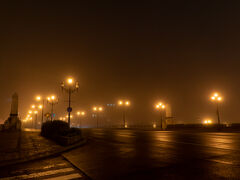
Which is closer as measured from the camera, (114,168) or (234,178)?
(234,178)

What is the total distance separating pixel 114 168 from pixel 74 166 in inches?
68.6

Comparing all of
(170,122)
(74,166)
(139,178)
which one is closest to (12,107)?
(170,122)

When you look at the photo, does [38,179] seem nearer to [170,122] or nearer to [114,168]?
[114,168]

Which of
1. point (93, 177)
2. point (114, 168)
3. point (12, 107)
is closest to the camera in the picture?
point (93, 177)

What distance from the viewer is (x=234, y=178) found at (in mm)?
5141

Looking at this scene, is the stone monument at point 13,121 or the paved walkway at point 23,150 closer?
the paved walkway at point 23,150

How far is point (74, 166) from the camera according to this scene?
23.5ft

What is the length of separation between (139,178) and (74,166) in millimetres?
3051

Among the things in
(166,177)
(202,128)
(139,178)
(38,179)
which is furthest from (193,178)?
(202,128)

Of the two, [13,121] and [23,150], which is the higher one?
[13,121]

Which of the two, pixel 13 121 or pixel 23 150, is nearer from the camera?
pixel 23 150

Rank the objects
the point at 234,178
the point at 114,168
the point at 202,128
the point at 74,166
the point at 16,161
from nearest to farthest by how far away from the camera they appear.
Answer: the point at 234,178 < the point at 114,168 < the point at 74,166 < the point at 16,161 < the point at 202,128

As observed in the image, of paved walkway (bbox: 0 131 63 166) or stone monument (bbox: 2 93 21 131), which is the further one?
stone monument (bbox: 2 93 21 131)

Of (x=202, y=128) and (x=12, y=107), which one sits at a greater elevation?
(x=12, y=107)
